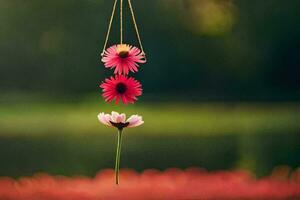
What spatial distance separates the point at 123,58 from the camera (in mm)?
1268

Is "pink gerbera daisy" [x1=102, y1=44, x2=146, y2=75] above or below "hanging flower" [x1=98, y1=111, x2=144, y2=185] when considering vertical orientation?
above

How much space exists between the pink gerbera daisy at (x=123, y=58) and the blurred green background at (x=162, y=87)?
147 mm

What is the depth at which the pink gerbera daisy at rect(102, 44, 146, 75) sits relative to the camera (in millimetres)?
1261

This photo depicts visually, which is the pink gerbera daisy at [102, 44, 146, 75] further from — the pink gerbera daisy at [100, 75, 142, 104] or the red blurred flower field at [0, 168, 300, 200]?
the red blurred flower field at [0, 168, 300, 200]

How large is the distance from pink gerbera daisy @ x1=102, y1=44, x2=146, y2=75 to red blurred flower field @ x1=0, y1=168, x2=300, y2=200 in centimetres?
27

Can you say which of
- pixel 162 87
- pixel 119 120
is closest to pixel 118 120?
pixel 119 120

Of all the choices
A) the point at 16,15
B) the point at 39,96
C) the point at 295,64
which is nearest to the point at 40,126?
the point at 39,96

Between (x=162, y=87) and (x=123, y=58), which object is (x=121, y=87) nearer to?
(x=123, y=58)

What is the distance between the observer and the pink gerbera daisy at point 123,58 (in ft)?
4.14

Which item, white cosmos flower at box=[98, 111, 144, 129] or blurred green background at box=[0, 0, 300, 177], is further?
blurred green background at box=[0, 0, 300, 177]

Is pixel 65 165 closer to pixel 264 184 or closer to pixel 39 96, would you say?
pixel 39 96

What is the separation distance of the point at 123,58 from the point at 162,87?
0.82 feet

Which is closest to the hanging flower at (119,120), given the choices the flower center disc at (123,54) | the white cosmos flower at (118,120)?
the white cosmos flower at (118,120)

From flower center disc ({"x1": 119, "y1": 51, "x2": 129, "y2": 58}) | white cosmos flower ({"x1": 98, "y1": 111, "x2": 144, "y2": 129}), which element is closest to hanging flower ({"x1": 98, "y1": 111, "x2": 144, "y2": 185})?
white cosmos flower ({"x1": 98, "y1": 111, "x2": 144, "y2": 129})
